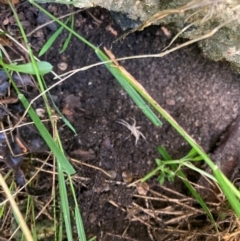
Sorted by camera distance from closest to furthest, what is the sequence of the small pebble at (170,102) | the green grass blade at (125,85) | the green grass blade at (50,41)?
the green grass blade at (125,85) < the green grass blade at (50,41) < the small pebble at (170,102)

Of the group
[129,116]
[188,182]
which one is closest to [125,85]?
[129,116]

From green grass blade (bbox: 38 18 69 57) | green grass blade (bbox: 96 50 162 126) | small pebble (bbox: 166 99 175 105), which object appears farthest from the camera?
small pebble (bbox: 166 99 175 105)

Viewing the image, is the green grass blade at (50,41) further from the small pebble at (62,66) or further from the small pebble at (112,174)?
the small pebble at (112,174)

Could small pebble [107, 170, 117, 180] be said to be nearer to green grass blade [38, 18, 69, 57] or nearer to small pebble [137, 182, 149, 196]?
small pebble [137, 182, 149, 196]

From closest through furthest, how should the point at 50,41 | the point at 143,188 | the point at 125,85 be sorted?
the point at 125,85, the point at 50,41, the point at 143,188

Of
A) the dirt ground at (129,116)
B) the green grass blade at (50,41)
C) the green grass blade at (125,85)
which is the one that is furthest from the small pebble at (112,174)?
the green grass blade at (50,41)

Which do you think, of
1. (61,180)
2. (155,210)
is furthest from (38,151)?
(155,210)

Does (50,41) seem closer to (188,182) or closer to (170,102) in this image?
(170,102)

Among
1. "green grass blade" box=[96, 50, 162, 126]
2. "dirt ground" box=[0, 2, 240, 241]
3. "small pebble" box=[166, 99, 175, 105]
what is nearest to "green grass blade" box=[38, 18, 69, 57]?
"dirt ground" box=[0, 2, 240, 241]

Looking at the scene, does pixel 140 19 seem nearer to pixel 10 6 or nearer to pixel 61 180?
pixel 10 6
